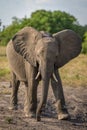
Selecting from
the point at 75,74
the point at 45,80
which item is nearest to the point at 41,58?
the point at 45,80

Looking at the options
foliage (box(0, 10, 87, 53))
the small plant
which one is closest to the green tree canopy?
foliage (box(0, 10, 87, 53))

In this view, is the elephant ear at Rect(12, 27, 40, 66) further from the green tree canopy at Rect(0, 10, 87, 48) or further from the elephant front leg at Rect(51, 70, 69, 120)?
the green tree canopy at Rect(0, 10, 87, 48)

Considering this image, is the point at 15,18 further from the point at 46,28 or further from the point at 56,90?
the point at 56,90

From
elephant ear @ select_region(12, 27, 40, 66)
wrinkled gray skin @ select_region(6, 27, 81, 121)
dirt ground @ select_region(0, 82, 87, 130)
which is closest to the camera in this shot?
wrinkled gray skin @ select_region(6, 27, 81, 121)

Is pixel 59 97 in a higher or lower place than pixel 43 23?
lower

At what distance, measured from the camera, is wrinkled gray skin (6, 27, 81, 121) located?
8234 mm

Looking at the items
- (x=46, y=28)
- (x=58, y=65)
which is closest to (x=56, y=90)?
(x=58, y=65)

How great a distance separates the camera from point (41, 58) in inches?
324

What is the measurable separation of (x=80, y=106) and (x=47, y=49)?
3.26m

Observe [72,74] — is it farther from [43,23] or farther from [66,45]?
[43,23]

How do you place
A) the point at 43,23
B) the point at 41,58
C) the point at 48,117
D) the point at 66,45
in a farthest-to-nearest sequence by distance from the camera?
1. the point at 43,23
2. the point at 48,117
3. the point at 66,45
4. the point at 41,58

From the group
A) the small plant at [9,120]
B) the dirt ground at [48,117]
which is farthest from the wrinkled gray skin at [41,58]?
the small plant at [9,120]

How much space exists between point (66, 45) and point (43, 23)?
32809 mm

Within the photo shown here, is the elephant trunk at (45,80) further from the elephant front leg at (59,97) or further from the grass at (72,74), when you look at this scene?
the grass at (72,74)
